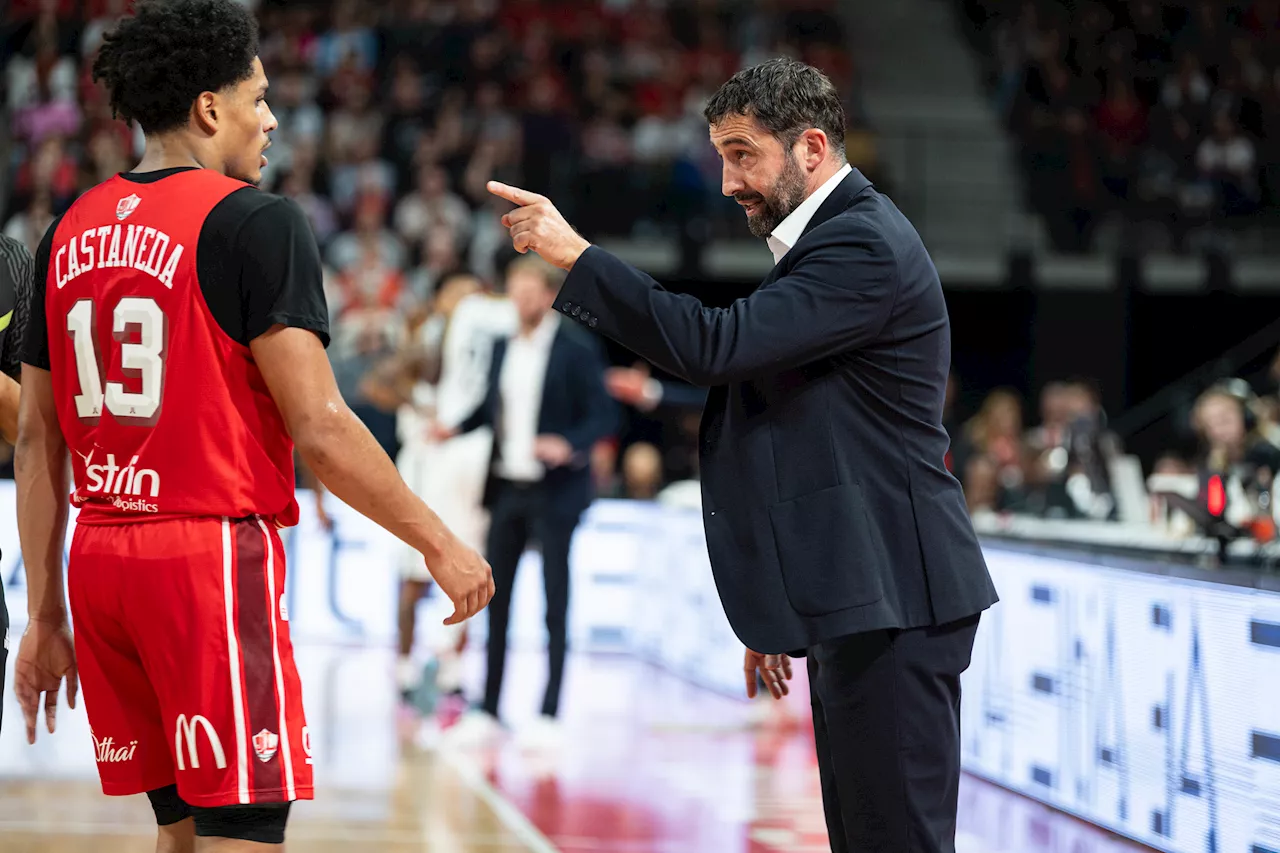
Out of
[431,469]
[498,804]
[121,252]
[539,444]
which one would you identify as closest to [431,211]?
[431,469]

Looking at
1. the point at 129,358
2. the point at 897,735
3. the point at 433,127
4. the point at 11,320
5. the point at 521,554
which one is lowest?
the point at 897,735

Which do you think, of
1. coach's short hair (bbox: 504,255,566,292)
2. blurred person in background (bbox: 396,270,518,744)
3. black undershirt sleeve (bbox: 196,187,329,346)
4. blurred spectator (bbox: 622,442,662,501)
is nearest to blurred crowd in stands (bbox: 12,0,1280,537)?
blurred spectator (bbox: 622,442,662,501)

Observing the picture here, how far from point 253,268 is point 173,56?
0.40 m

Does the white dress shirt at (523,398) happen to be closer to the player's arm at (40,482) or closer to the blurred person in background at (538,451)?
the blurred person in background at (538,451)

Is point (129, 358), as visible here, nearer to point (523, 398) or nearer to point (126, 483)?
point (126, 483)

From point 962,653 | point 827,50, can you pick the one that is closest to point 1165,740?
point 962,653

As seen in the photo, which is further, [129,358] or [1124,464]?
[1124,464]

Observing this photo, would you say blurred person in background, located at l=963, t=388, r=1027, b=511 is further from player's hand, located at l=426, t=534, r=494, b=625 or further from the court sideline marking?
player's hand, located at l=426, t=534, r=494, b=625

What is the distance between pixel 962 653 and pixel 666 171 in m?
12.4

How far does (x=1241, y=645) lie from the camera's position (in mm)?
4719

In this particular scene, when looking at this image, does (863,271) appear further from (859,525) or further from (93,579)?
(93,579)

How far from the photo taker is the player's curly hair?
264cm

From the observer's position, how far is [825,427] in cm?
283

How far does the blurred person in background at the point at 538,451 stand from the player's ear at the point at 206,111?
4511 millimetres
